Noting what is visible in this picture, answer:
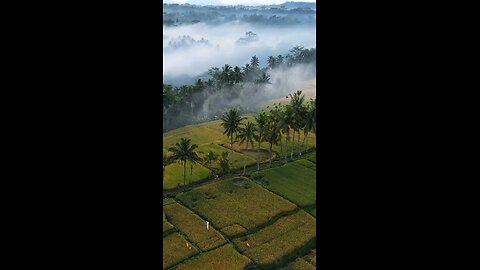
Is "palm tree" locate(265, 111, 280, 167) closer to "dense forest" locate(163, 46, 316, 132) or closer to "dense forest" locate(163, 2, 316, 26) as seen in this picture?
"dense forest" locate(163, 46, 316, 132)

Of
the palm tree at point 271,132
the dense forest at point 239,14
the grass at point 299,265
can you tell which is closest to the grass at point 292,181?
the palm tree at point 271,132

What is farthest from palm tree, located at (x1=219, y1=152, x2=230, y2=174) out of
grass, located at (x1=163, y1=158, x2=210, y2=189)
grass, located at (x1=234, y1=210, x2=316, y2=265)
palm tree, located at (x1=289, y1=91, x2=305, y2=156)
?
palm tree, located at (x1=289, y1=91, x2=305, y2=156)

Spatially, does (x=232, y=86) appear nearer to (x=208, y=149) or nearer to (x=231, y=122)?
(x=231, y=122)

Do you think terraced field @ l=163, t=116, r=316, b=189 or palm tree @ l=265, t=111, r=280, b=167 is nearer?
terraced field @ l=163, t=116, r=316, b=189

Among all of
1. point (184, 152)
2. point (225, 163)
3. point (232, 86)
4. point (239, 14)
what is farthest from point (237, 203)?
point (239, 14)
